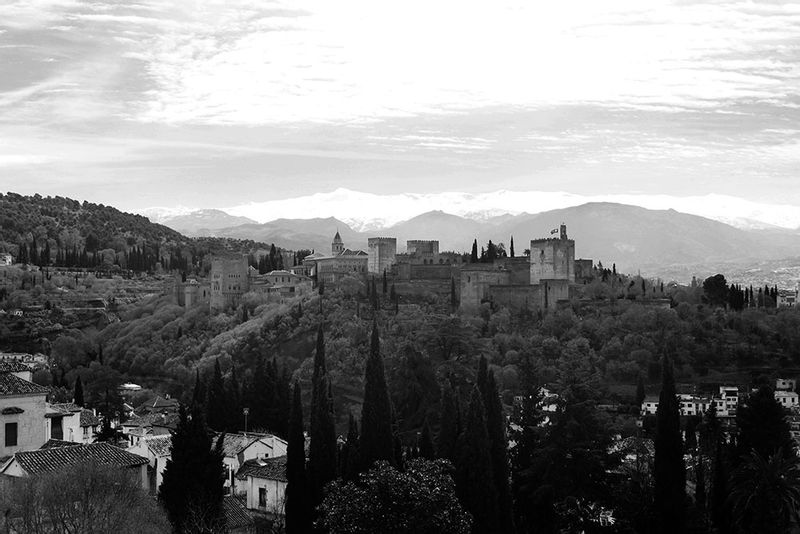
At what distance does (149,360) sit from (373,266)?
19.5m

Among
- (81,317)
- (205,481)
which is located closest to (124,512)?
(205,481)

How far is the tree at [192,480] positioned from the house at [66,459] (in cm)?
73

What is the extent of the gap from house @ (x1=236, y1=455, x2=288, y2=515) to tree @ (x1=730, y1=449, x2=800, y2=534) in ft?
42.1

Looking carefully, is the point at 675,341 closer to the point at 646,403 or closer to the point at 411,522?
the point at 646,403

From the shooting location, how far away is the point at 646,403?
69000 mm

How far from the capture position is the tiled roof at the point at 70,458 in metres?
23.7

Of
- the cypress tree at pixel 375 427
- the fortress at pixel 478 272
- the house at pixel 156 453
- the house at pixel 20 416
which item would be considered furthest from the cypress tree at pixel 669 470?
the fortress at pixel 478 272

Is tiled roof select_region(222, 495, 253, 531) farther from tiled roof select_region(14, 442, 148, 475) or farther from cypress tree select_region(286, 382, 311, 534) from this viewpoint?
tiled roof select_region(14, 442, 148, 475)

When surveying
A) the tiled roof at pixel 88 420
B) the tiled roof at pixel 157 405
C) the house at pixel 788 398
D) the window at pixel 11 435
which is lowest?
the house at pixel 788 398

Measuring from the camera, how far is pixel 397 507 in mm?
23875

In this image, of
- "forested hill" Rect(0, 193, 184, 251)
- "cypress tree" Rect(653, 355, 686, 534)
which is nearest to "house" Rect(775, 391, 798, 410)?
"cypress tree" Rect(653, 355, 686, 534)

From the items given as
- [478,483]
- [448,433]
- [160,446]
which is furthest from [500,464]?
[160,446]

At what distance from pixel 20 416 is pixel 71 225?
517 ft

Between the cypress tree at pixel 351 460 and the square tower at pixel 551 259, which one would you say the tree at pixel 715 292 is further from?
the cypress tree at pixel 351 460
